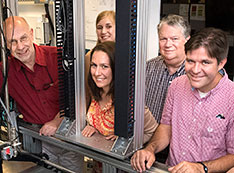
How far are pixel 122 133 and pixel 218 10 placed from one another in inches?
83.1

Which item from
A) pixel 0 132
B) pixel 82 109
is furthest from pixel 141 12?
pixel 0 132

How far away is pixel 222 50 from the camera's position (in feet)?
3.60

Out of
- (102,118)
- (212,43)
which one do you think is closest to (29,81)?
(102,118)

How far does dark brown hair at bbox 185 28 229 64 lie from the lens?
108cm

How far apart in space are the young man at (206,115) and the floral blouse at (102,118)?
8.8 inches

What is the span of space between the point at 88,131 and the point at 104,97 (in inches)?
8.4

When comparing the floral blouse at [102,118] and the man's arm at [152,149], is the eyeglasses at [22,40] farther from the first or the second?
the man's arm at [152,149]

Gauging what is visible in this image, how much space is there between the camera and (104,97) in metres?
1.37

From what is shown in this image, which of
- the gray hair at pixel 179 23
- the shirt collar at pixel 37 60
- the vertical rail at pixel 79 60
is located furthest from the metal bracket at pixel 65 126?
the gray hair at pixel 179 23

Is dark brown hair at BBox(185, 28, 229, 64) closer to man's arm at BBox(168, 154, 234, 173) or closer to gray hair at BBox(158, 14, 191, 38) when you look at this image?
man's arm at BBox(168, 154, 234, 173)

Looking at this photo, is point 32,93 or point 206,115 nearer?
point 206,115

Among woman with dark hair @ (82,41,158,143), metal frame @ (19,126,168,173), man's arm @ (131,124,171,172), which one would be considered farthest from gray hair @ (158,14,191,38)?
metal frame @ (19,126,168,173)

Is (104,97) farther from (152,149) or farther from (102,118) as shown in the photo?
(152,149)

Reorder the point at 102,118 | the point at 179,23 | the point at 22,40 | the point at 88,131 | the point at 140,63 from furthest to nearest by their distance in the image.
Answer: the point at 179,23 < the point at 22,40 < the point at 102,118 < the point at 88,131 < the point at 140,63
